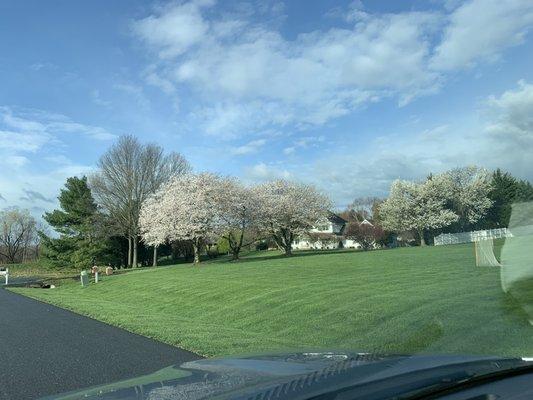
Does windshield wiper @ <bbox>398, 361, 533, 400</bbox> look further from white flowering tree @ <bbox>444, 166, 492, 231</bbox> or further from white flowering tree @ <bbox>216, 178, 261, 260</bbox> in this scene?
white flowering tree @ <bbox>216, 178, 261, 260</bbox>

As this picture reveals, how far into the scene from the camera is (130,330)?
12.8 m

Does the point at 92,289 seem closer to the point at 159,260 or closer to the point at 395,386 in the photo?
the point at 395,386

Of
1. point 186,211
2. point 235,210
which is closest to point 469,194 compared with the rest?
point 235,210

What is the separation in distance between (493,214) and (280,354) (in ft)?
88.4

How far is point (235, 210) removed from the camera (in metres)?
52.2

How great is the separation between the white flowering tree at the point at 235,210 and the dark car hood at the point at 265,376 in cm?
4694

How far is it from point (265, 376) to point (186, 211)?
46702mm

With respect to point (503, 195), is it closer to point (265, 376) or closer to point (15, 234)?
point (265, 376)

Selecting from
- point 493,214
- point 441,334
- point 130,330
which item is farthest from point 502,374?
point 493,214

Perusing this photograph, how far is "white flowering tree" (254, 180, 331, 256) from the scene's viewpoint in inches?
2201

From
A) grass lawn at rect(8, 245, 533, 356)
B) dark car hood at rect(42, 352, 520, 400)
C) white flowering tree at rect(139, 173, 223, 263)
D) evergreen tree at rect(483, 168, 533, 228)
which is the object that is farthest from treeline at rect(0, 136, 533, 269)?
dark car hood at rect(42, 352, 520, 400)

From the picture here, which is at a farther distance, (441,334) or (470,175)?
(470,175)

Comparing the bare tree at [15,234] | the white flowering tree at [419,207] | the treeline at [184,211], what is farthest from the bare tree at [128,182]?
the bare tree at [15,234]

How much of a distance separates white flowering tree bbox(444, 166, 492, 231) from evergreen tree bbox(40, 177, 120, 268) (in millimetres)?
33918
